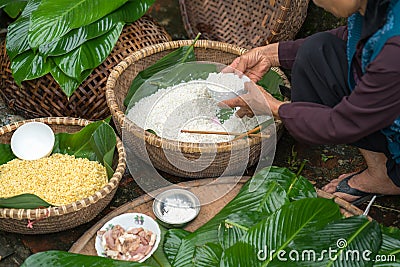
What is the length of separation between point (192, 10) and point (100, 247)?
5.47ft

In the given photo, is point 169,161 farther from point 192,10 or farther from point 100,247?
point 192,10

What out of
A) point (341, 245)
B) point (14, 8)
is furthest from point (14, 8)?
point (341, 245)

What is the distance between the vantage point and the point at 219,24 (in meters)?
3.20

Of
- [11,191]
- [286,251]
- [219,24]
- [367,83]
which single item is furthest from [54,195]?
[219,24]

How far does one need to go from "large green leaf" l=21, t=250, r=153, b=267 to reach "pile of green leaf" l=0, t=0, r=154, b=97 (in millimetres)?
894

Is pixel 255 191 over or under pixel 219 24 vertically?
under

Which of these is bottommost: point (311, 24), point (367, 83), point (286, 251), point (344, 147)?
point (344, 147)

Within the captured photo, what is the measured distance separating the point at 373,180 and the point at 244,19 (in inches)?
49.1

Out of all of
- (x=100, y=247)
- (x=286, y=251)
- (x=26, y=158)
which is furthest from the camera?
(x=26, y=158)

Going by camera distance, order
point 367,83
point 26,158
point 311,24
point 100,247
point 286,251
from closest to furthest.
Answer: point 367,83 < point 286,251 < point 100,247 < point 26,158 < point 311,24

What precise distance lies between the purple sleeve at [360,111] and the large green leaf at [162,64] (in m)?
0.82

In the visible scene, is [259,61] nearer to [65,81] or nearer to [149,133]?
[149,133]

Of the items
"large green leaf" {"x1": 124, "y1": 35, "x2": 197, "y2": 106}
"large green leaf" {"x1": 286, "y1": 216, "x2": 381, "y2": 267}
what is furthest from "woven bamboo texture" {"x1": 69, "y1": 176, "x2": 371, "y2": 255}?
"large green leaf" {"x1": 124, "y1": 35, "x2": 197, "y2": 106}

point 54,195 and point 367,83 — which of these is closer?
point 367,83
